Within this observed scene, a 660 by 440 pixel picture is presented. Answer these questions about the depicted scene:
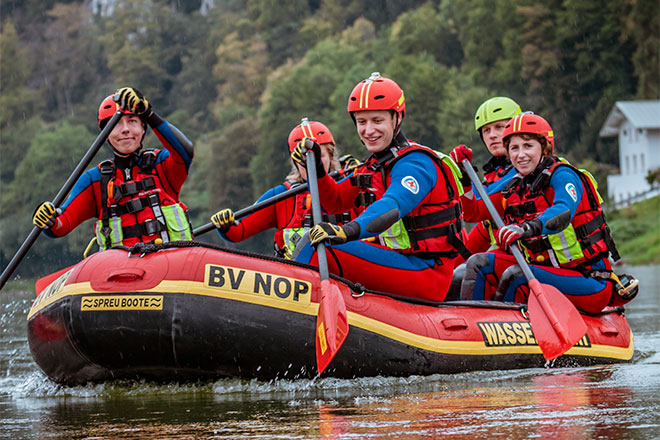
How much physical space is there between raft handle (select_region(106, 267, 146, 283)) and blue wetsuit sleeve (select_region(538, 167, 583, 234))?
8.57 ft

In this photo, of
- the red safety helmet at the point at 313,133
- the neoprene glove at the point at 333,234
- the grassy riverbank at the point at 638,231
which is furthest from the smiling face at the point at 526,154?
the grassy riverbank at the point at 638,231

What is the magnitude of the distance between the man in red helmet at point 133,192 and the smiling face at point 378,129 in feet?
4.15

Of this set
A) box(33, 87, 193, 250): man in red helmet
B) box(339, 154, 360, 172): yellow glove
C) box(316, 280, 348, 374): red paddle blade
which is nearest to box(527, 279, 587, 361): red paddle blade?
box(316, 280, 348, 374): red paddle blade

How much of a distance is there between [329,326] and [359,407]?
0.65 metres

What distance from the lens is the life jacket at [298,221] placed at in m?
8.45

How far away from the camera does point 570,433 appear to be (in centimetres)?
440

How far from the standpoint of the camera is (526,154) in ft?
25.4

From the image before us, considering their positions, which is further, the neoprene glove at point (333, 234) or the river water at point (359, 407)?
the neoprene glove at point (333, 234)

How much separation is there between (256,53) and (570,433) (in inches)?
3536

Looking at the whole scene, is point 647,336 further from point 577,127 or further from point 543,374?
point 577,127

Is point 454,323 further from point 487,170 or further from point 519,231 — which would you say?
point 487,170

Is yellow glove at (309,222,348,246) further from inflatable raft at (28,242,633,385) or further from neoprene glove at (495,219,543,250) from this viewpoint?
neoprene glove at (495,219,543,250)

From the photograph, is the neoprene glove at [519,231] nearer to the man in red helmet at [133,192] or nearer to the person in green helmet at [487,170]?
the person in green helmet at [487,170]

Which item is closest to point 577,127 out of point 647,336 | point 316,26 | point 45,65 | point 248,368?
point 316,26
